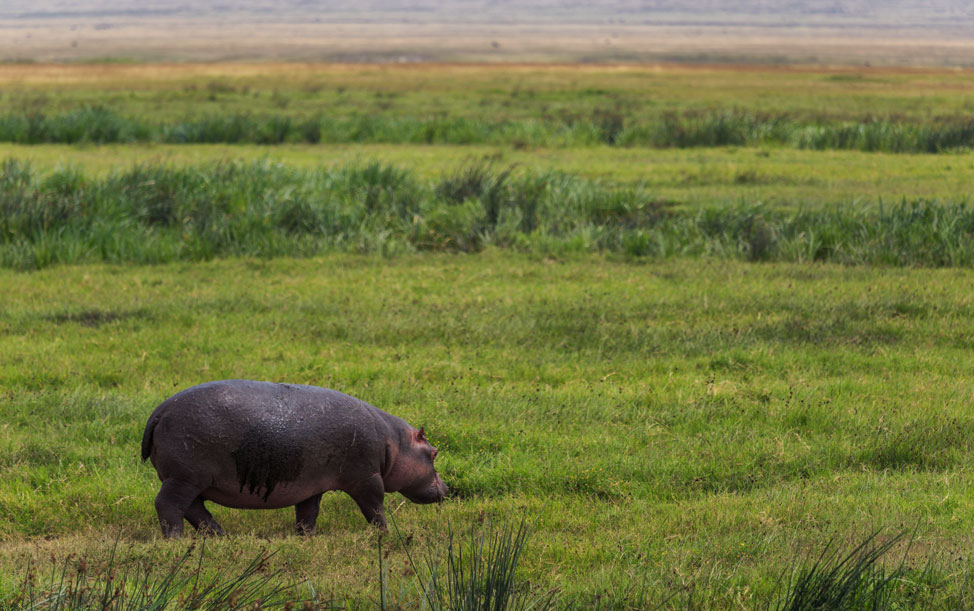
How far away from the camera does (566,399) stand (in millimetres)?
7887

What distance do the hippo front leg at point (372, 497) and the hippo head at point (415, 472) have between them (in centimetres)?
16

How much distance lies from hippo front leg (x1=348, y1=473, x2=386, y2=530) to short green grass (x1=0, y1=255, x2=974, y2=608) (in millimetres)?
82

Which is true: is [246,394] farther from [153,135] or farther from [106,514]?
[153,135]

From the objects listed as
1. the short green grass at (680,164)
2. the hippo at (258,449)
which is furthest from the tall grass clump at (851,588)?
the short green grass at (680,164)

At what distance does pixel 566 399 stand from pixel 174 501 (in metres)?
3.57

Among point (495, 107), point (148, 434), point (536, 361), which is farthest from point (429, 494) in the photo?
point (495, 107)

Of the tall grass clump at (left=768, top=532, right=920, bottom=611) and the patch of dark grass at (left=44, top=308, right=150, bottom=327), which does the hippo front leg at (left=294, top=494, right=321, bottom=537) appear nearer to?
the tall grass clump at (left=768, top=532, right=920, bottom=611)

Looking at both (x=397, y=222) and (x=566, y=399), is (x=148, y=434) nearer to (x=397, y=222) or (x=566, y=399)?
(x=566, y=399)

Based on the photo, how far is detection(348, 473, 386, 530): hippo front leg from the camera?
5.39m

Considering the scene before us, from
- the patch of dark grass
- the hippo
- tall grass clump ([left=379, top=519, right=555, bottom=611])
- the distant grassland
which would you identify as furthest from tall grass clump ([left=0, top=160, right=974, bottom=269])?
the distant grassland

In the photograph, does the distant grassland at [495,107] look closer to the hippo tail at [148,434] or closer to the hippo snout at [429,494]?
the hippo snout at [429,494]

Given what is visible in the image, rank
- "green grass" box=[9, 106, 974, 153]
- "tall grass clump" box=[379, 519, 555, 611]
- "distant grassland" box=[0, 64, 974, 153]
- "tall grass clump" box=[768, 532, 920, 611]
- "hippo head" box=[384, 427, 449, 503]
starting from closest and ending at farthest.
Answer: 1. "tall grass clump" box=[379, 519, 555, 611]
2. "tall grass clump" box=[768, 532, 920, 611]
3. "hippo head" box=[384, 427, 449, 503]
4. "green grass" box=[9, 106, 974, 153]
5. "distant grassland" box=[0, 64, 974, 153]

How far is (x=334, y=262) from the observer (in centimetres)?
1305

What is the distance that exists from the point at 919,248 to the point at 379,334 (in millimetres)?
7318
